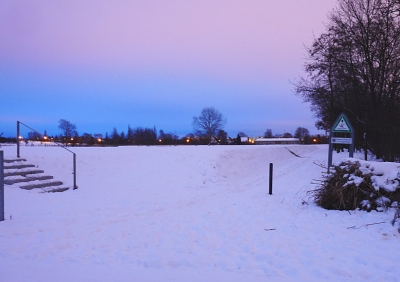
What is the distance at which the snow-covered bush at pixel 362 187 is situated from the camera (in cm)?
693

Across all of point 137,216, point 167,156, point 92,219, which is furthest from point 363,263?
point 167,156

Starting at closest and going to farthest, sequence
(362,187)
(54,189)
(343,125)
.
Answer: (362,187)
(54,189)
(343,125)

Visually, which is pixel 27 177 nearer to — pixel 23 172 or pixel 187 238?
pixel 23 172

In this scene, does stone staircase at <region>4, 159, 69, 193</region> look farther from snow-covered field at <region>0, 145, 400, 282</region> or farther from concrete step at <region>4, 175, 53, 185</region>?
snow-covered field at <region>0, 145, 400, 282</region>

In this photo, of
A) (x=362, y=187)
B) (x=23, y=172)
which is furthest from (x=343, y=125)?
(x=23, y=172)

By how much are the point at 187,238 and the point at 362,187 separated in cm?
464

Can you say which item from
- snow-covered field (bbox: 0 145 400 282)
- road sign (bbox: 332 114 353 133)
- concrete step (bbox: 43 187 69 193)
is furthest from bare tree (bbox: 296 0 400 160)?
concrete step (bbox: 43 187 69 193)

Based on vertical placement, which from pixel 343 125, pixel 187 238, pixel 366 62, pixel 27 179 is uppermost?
pixel 366 62

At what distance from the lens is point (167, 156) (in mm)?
16875

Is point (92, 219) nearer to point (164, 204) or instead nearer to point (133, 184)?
point (164, 204)

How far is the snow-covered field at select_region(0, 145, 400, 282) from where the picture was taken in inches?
162

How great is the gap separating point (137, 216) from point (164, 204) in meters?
1.63

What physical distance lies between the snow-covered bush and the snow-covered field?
1.28 ft

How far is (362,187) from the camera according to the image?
737 cm
